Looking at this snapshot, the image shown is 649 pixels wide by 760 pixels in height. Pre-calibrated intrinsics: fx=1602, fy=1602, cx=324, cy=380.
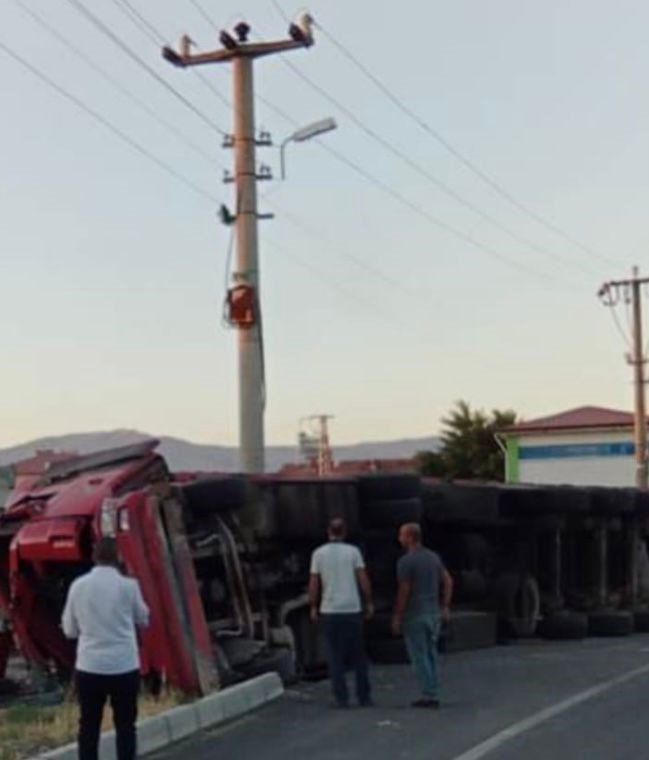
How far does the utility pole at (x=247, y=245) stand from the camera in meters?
24.9

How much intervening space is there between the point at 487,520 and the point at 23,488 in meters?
5.84

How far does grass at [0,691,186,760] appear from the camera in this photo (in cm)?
1055

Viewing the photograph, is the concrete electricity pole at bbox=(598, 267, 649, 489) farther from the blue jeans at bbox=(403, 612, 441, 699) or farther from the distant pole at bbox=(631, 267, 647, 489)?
the blue jeans at bbox=(403, 612, 441, 699)

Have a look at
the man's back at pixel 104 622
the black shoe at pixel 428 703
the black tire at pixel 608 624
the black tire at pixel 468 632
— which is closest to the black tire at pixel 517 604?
the black tire at pixel 468 632

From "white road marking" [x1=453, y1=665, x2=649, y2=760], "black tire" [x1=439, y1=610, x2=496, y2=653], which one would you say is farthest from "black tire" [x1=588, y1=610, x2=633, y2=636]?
"white road marking" [x1=453, y1=665, x2=649, y2=760]

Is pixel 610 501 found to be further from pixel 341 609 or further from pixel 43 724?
pixel 43 724

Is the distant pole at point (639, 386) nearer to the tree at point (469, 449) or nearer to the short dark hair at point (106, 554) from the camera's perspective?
the tree at point (469, 449)

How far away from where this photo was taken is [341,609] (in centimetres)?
1346

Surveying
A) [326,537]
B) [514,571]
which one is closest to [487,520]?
[514,571]

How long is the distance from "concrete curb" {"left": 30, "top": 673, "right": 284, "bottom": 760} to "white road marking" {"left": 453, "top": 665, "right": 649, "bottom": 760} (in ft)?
7.33

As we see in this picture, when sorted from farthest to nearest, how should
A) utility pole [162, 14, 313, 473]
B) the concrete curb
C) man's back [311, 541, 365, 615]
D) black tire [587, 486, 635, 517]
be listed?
utility pole [162, 14, 313, 473], black tire [587, 486, 635, 517], man's back [311, 541, 365, 615], the concrete curb

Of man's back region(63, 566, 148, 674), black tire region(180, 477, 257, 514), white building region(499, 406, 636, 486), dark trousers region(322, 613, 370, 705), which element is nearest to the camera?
man's back region(63, 566, 148, 674)

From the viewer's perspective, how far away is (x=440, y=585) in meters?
13.7

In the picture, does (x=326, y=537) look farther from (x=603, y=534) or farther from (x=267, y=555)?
(x=603, y=534)
